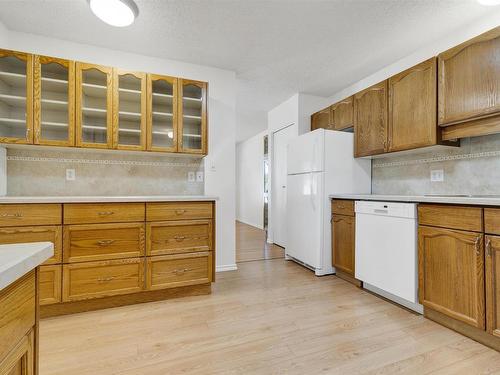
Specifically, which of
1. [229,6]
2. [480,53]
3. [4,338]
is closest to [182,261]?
[4,338]

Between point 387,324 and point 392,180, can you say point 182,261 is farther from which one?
point 392,180

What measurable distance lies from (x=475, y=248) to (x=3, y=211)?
3131 mm

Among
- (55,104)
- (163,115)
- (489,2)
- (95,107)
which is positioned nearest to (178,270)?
(163,115)

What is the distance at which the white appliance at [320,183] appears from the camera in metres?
2.93

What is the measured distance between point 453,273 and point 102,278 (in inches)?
100

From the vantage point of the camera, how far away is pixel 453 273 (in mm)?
1771

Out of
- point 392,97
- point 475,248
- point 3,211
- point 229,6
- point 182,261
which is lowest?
point 182,261

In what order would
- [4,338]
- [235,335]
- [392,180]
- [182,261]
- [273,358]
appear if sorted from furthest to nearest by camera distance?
Result: [392,180] → [182,261] → [235,335] → [273,358] → [4,338]

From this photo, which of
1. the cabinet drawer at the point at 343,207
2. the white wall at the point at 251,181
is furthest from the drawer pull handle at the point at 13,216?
the white wall at the point at 251,181

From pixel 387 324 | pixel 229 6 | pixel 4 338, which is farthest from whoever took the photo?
pixel 229 6

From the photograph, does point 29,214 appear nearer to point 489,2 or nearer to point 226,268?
point 226,268

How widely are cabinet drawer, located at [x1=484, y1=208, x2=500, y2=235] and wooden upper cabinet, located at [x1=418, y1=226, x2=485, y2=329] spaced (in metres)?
0.06

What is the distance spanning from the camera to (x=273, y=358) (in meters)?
1.52

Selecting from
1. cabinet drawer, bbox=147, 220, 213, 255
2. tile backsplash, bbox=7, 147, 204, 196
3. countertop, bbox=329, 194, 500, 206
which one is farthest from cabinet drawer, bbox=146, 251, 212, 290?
countertop, bbox=329, 194, 500, 206
